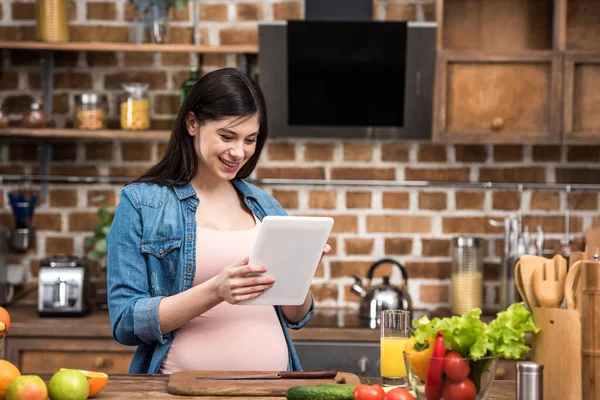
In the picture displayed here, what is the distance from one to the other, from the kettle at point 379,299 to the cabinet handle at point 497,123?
0.63 metres

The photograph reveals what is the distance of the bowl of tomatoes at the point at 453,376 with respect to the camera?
1.44 m

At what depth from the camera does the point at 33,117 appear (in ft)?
11.0

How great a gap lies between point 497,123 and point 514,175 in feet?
1.37

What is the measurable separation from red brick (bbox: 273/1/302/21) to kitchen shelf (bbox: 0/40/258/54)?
0.80 feet

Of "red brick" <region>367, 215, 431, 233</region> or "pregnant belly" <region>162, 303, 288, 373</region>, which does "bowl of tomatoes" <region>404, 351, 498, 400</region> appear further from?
"red brick" <region>367, 215, 431, 233</region>

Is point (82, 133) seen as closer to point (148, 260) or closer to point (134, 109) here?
point (134, 109)

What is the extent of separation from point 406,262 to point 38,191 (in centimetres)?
155

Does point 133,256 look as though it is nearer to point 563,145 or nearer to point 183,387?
point 183,387

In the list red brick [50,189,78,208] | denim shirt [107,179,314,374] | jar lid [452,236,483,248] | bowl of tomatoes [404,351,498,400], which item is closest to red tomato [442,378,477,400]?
bowl of tomatoes [404,351,498,400]

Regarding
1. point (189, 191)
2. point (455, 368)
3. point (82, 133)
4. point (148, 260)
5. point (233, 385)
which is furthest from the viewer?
point (82, 133)

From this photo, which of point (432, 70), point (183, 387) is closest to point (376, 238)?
point (432, 70)

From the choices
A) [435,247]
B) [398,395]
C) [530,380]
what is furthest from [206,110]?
[435,247]

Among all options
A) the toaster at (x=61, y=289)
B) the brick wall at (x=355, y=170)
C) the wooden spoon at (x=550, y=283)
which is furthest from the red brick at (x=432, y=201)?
the wooden spoon at (x=550, y=283)

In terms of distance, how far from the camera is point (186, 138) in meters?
2.12
